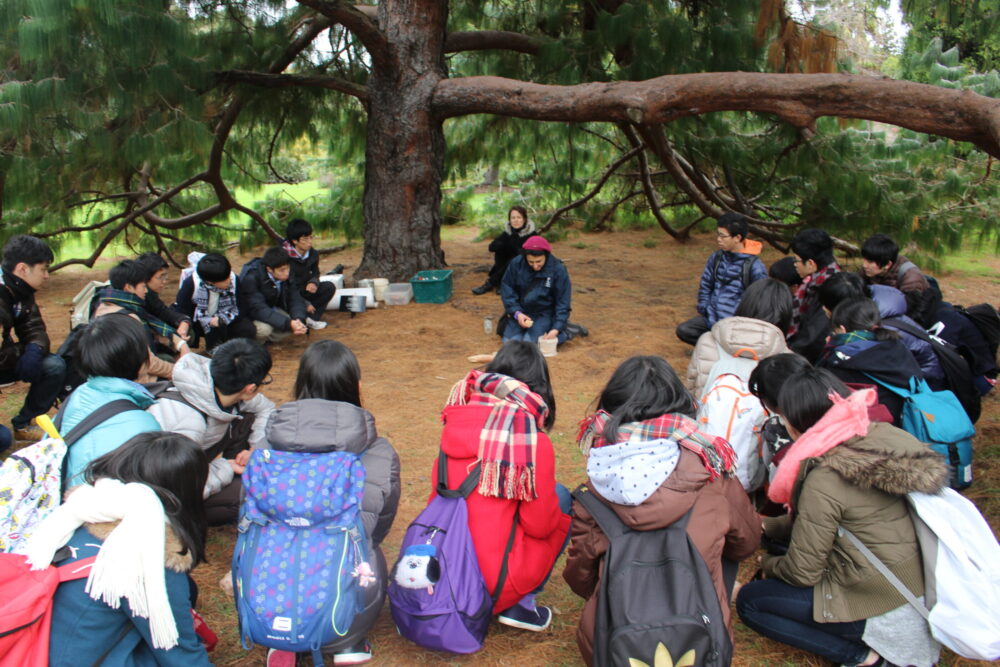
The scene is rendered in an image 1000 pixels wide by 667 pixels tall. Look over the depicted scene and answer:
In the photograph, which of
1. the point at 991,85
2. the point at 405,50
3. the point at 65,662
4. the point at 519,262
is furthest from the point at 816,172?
the point at 65,662

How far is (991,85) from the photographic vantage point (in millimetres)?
5977

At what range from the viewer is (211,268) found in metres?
4.52

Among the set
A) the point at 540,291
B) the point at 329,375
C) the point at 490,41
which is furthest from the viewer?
the point at 490,41

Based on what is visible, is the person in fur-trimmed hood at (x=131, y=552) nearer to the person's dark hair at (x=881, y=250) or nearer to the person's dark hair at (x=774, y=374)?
the person's dark hair at (x=774, y=374)

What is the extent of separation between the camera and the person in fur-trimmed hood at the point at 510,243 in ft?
22.2

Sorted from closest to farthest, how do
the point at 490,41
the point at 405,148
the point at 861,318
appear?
the point at 861,318, the point at 405,148, the point at 490,41

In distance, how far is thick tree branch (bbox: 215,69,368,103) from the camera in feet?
20.7

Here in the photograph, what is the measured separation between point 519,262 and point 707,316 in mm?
1315

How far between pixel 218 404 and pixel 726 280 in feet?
10.7

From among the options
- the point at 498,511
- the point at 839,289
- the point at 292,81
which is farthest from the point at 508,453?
the point at 292,81

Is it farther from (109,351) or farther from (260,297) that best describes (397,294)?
(109,351)

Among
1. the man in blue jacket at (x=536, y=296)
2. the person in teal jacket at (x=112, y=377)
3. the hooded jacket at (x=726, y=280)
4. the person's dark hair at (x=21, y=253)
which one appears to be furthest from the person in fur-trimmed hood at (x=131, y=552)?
the hooded jacket at (x=726, y=280)

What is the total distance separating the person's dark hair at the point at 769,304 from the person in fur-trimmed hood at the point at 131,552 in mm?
2427

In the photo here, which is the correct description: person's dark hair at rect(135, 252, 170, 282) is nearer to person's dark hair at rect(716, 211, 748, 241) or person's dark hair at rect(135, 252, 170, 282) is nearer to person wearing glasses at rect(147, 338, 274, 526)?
person wearing glasses at rect(147, 338, 274, 526)
